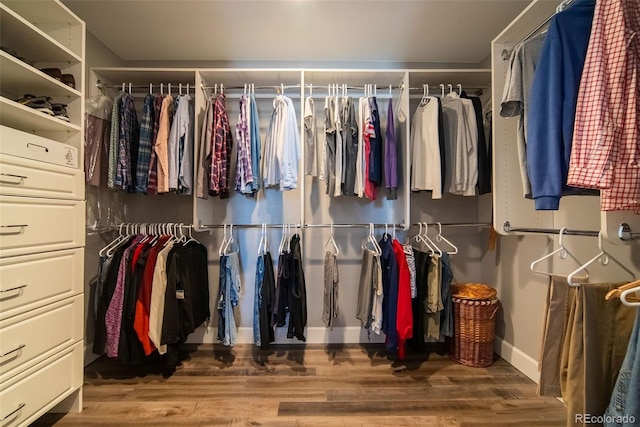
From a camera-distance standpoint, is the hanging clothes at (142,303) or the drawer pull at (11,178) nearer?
the drawer pull at (11,178)

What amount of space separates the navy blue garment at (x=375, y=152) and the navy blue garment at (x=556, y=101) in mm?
1055

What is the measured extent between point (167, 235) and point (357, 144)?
62.4 inches

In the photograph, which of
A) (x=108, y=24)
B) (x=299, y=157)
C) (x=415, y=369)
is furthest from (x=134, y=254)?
(x=415, y=369)

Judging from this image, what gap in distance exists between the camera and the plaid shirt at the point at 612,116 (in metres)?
0.98

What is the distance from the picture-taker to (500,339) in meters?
2.38

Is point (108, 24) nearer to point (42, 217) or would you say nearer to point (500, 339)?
point (42, 217)

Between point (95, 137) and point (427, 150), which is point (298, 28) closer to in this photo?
point (427, 150)

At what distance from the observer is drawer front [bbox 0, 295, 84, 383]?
1.30 meters

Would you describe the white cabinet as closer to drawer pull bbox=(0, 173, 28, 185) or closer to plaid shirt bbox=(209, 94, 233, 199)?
drawer pull bbox=(0, 173, 28, 185)

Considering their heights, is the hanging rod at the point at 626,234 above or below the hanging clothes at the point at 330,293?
above

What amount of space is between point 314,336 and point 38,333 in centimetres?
184

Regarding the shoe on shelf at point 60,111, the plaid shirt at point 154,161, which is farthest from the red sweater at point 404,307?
→ the shoe on shelf at point 60,111

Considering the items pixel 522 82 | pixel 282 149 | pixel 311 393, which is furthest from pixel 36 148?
pixel 522 82

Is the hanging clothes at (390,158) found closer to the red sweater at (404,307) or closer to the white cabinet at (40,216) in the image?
the red sweater at (404,307)
